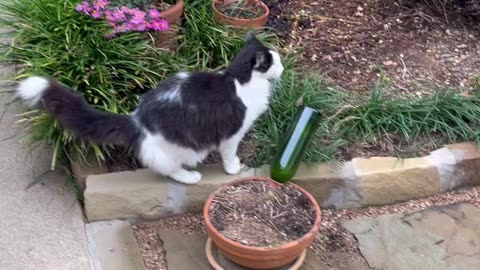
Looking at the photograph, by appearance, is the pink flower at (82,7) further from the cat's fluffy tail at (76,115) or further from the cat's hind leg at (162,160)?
the cat's hind leg at (162,160)

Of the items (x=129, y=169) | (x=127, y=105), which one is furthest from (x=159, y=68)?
(x=129, y=169)

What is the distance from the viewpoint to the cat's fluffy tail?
3.20 m

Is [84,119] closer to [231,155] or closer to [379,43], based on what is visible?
[231,155]

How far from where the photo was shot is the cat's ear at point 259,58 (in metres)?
3.29

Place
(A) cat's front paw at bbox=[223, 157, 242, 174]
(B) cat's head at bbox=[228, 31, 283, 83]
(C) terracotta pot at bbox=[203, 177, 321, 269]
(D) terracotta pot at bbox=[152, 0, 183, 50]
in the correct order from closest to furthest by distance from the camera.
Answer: (C) terracotta pot at bbox=[203, 177, 321, 269]
(B) cat's head at bbox=[228, 31, 283, 83]
(A) cat's front paw at bbox=[223, 157, 242, 174]
(D) terracotta pot at bbox=[152, 0, 183, 50]

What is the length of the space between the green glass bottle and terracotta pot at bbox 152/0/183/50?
1017 millimetres

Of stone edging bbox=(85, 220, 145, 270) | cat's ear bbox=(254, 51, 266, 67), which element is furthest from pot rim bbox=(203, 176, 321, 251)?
cat's ear bbox=(254, 51, 266, 67)

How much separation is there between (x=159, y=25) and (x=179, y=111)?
821 millimetres

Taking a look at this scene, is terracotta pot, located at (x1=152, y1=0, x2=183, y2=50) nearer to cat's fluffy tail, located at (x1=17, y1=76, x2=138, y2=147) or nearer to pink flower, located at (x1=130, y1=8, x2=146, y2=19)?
pink flower, located at (x1=130, y1=8, x2=146, y2=19)

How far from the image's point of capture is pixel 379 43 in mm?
4676

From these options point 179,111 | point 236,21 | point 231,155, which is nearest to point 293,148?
point 231,155

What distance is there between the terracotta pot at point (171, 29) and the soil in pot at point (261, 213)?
3.59 feet

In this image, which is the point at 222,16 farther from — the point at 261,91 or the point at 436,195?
the point at 436,195

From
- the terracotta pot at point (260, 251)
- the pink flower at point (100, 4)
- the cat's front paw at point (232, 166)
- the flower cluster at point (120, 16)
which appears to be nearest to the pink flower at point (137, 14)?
the flower cluster at point (120, 16)
